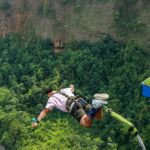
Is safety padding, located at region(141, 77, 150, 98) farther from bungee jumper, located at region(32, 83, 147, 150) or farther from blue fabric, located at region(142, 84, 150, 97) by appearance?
bungee jumper, located at region(32, 83, 147, 150)

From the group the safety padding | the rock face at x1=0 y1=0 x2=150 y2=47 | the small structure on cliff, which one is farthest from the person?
the small structure on cliff

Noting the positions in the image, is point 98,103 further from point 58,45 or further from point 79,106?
point 58,45

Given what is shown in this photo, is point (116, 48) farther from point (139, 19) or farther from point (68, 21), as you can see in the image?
point (68, 21)

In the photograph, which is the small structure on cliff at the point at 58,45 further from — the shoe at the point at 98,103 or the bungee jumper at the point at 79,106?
the shoe at the point at 98,103

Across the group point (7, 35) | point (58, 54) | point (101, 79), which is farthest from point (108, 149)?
point (7, 35)

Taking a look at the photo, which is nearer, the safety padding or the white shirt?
the safety padding

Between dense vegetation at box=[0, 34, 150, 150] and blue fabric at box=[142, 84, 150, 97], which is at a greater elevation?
blue fabric at box=[142, 84, 150, 97]

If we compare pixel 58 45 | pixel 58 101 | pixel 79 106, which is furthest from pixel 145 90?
pixel 58 45
